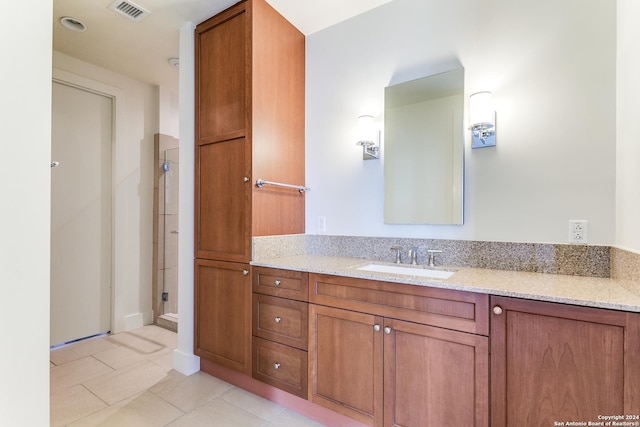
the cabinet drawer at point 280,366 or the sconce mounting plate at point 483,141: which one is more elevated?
the sconce mounting plate at point 483,141

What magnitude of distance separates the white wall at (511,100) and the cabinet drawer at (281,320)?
0.71m

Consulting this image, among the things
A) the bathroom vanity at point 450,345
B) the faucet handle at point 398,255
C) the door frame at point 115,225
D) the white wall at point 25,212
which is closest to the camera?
the white wall at point 25,212

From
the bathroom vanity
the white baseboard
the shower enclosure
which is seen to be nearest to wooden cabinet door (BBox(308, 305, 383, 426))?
the bathroom vanity

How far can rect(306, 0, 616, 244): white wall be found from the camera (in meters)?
1.52

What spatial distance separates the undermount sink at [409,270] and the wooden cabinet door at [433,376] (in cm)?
34

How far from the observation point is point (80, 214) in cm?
285

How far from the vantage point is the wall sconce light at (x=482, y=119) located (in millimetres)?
1706

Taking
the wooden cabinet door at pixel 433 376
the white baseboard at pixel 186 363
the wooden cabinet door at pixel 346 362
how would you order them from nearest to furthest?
the wooden cabinet door at pixel 433 376 → the wooden cabinet door at pixel 346 362 → the white baseboard at pixel 186 363

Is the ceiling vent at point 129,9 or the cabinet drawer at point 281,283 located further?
the ceiling vent at point 129,9

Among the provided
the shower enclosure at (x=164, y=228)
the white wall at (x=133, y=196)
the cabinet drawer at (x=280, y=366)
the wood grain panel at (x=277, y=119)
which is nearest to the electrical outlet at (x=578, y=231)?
the cabinet drawer at (x=280, y=366)

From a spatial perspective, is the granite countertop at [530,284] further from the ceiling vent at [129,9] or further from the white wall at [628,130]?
the ceiling vent at [129,9]

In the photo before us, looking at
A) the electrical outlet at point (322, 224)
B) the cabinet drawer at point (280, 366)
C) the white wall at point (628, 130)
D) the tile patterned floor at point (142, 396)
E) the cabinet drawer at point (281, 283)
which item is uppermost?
the white wall at point (628, 130)

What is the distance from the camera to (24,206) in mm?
1021

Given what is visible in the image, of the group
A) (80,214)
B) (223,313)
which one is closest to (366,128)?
(223,313)
